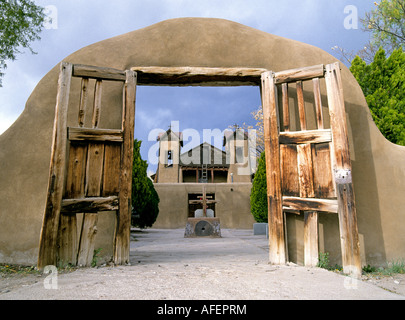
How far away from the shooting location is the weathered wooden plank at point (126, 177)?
3.49 meters

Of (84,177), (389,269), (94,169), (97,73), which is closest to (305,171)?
(389,269)

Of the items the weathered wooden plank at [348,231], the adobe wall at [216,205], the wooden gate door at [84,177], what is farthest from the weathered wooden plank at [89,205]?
the adobe wall at [216,205]

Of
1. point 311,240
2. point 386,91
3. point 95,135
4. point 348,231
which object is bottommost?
point 311,240

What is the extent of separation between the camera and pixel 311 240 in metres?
3.56

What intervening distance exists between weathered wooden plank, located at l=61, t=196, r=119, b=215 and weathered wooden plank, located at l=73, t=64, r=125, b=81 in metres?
1.72

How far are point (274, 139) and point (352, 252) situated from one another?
5.73ft

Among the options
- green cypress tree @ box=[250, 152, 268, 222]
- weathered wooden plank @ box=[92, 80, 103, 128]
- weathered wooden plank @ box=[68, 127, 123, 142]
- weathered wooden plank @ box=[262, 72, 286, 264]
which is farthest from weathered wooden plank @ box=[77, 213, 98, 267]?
green cypress tree @ box=[250, 152, 268, 222]

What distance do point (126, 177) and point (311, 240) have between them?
2647 mm

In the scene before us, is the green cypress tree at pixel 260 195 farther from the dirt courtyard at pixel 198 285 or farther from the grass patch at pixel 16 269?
the grass patch at pixel 16 269

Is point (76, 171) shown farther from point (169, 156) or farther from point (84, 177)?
point (169, 156)

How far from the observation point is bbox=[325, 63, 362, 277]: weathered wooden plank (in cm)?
326

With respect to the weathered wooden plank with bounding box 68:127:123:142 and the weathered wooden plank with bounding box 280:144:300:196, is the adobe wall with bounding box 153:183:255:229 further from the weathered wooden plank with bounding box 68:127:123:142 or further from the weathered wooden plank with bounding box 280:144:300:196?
the weathered wooden plank with bounding box 68:127:123:142

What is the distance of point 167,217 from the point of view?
63.4ft

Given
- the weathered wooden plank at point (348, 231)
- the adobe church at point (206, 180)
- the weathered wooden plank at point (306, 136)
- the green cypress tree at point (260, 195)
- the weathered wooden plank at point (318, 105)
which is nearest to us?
the weathered wooden plank at point (348, 231)
